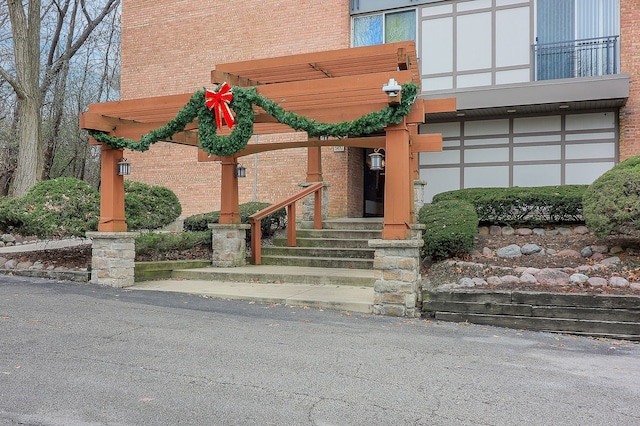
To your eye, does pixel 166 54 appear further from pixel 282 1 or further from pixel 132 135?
pixel 132 135

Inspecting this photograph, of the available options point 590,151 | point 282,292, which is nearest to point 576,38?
point 590,151

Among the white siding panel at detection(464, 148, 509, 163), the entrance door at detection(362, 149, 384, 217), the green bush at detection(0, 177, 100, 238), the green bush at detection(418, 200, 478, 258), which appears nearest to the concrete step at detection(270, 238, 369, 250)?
the green bush at detection(418, 200, 478, 258)

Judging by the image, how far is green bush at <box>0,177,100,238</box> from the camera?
9336 mm

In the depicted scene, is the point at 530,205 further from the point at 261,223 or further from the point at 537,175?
the point at 261,223

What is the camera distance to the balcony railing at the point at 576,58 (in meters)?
12.7

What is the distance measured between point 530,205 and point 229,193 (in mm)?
6150

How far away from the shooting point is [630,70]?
1252 centimetres

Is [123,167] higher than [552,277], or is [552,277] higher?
[123,167]

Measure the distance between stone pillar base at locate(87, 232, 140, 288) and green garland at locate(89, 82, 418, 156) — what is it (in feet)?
5.96

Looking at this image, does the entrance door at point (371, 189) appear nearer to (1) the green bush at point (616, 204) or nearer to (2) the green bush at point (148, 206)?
(2) the green bush at point (148, 206)

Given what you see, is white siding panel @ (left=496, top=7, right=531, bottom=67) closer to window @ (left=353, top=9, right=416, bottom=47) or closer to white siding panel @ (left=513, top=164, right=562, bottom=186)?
window @ (left=353, top=9, right=416, bottom=47)

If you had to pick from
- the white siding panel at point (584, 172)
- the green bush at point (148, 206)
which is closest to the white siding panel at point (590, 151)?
the white siding panel at point (584, 172)

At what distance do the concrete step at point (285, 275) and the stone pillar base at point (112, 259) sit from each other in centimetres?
118

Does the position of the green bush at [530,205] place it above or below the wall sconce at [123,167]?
below
